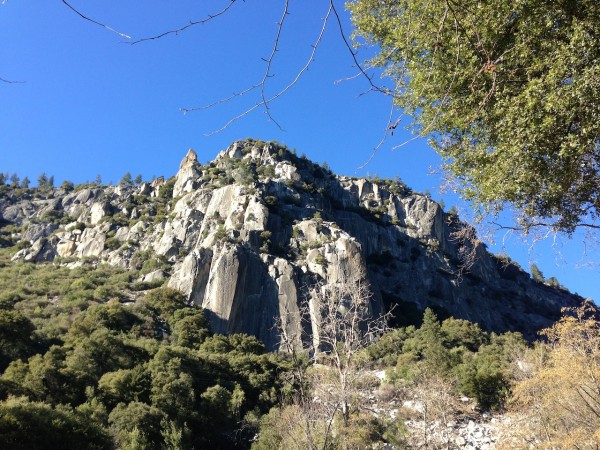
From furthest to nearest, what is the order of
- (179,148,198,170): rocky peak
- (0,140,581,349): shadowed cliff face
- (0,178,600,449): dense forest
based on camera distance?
(179,148,198,170): rocky peak → (0,140,581,349): shadowed cliff face → (0,178,600,449): dense forest

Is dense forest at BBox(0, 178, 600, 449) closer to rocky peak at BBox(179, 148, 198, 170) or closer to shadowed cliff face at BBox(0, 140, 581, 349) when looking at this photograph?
shadowed cliff face at BBox(0, 140, 581, 349)

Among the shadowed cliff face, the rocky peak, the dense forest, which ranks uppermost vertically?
the rocky peak

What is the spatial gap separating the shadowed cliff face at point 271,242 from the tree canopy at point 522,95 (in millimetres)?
27850

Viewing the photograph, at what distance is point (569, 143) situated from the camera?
4852 millimetres

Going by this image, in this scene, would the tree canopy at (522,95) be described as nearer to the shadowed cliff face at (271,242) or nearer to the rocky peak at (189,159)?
the shadowed cliff face at (271,242)

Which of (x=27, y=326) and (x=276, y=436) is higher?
(x=27, y=326)

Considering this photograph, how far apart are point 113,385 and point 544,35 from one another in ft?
73.6

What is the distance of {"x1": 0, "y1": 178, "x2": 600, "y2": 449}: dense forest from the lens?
13.8 meters

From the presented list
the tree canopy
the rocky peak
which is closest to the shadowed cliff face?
the rocky peak

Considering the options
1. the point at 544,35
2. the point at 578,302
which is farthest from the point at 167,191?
the point at 578,302

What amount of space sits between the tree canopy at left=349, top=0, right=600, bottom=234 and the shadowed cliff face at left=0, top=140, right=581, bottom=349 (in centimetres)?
2785

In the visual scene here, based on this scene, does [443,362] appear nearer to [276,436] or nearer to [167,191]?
[276,436]

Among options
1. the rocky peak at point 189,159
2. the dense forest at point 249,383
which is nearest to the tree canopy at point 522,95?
the dense forest at point 249,383

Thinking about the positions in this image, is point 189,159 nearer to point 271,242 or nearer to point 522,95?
point 271,242
